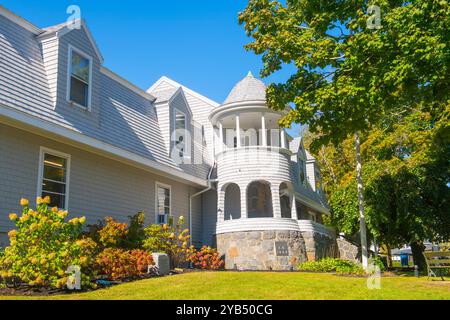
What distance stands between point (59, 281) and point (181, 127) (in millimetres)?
11227

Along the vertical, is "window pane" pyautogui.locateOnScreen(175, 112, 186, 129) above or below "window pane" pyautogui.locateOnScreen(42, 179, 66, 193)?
above

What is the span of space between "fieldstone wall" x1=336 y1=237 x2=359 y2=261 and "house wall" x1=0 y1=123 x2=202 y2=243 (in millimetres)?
10074

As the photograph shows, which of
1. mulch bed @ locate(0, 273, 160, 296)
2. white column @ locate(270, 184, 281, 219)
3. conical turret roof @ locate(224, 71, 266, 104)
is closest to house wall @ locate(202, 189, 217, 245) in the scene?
white column @ locate(270, 184, 281, 219)

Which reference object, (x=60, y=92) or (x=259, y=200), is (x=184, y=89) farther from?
(x=60, y=92)

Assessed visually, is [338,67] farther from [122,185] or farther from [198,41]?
[122,185]

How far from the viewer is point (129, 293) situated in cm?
772

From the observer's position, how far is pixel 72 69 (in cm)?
1235

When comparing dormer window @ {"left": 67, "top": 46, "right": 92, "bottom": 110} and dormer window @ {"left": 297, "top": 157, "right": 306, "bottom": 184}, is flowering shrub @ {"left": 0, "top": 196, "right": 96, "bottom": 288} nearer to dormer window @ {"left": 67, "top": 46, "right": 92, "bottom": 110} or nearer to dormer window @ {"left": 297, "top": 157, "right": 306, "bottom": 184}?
dormer window @ {"left": 67, "top": 46, "right": 92, "bottom": 110}

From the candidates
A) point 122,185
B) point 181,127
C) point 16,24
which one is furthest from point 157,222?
point 16,24

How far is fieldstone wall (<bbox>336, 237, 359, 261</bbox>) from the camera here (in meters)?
24.4

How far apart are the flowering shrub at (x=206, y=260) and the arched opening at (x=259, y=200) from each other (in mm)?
5777

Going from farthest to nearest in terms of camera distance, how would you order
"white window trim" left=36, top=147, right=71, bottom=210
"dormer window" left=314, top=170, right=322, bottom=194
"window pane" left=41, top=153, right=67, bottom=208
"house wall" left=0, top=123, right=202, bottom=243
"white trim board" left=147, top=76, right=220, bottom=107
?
"dormer window" left=314, top=170, right=322, bottom=194 < "white trim board" left=147, top=76, right=220, bottom=107 < "window pane" left=41, top=153, right=67, bottom=208 < "white window trim" left=36, top=147, right=71, bottom=210 < "house wall" left=0, top=123, right=202, bottom=243

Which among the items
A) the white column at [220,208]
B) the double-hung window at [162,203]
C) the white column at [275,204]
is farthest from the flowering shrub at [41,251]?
the white column at [275,204]

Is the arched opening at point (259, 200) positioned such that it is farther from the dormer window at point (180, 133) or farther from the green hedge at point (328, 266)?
the green hedge at point (328, 266)
